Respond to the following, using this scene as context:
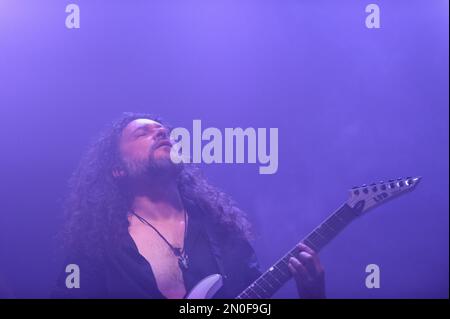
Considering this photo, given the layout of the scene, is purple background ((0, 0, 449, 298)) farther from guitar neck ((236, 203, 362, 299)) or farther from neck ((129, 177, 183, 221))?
neck ((129, 177, 183, 221))

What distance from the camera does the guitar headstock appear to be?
218 centimetres

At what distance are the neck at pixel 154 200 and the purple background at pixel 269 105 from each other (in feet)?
0.79

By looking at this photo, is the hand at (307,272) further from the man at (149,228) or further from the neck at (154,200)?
the neck at (154,200)

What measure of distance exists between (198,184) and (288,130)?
53 centimetres

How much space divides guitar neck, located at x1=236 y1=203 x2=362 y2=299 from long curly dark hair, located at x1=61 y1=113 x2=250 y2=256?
22 cm

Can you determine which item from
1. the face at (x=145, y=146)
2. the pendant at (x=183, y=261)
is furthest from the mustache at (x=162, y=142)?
the pendant at (x=183, y=261)

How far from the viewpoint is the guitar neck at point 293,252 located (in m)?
2.17

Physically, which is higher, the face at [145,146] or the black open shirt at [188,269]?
the face at [145,146]

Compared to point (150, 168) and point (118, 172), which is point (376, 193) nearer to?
point (150, 168)

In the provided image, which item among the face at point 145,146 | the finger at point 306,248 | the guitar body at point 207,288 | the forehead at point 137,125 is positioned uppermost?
the forehead at point 137,125

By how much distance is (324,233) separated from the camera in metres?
2.20

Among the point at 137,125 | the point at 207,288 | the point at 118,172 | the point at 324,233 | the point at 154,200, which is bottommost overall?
the point at 207,288

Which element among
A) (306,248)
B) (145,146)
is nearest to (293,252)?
(306,248)

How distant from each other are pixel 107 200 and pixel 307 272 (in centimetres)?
102
